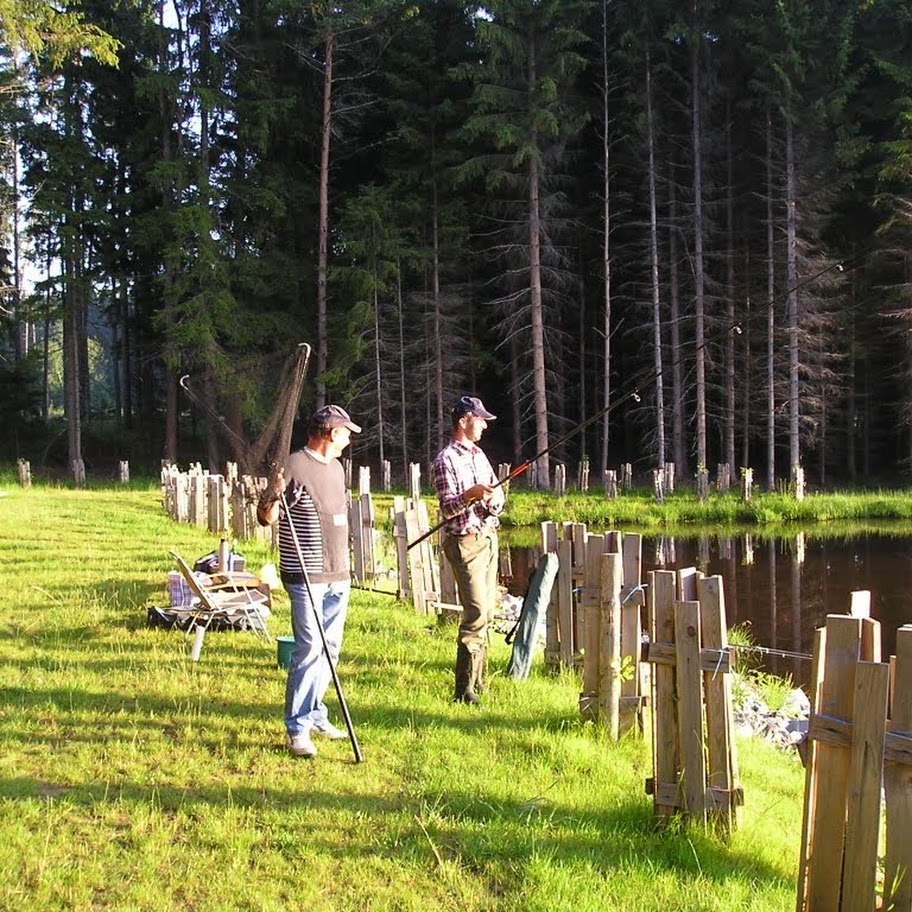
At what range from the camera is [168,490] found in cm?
1769

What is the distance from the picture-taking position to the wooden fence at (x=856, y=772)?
→ 2719mm

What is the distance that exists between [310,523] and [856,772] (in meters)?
2.74

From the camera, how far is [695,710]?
11.9 feet

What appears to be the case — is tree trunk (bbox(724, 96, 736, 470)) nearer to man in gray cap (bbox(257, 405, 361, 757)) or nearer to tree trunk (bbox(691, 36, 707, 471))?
tree trunk (bbox(691, 36, 707, 471))

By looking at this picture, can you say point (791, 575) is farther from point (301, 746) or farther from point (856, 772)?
point (856, 772)

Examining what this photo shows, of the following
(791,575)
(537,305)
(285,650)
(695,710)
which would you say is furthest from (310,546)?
(537,305)

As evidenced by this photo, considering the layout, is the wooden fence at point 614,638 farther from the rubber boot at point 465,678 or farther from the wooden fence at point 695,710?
the wooden fence at point 695,710

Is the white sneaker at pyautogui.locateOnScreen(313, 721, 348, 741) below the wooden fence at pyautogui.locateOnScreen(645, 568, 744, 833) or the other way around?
below

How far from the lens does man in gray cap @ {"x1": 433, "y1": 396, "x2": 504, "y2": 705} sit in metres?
5.16

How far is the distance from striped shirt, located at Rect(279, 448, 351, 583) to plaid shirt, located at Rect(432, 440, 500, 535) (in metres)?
0.87

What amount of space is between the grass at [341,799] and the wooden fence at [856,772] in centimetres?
42

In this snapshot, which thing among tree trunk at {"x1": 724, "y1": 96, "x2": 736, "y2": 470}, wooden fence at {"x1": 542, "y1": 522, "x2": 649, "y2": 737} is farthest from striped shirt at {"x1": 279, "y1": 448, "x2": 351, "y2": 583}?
tree trunk at {"x1": 724, "y1": 96, "x2": 736, "y2": 470}

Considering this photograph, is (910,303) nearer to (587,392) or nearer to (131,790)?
(587,392)

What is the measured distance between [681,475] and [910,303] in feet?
27.8
